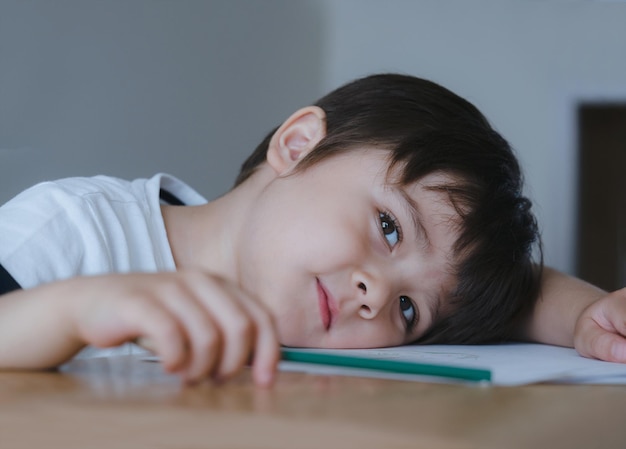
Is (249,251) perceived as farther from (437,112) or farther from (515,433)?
(515,433)

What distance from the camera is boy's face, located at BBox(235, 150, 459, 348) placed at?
92 cm

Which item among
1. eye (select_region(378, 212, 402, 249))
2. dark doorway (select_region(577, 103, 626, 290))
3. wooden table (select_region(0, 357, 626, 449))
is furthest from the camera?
dark doorway (select_region(577, 103, 626, 290))

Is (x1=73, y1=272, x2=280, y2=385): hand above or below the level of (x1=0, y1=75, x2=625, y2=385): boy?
above

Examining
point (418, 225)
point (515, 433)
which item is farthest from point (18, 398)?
point (418, 225)

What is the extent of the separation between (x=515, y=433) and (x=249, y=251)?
2.30 ft

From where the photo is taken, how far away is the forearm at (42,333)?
0.48 meters

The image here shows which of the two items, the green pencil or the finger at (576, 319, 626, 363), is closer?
the green pencil

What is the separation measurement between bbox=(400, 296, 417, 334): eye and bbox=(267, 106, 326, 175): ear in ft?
0.81

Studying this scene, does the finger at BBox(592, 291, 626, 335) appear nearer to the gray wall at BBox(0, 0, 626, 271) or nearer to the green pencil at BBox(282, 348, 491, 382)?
the green pencil at BBox(282, 348, 491, 382)

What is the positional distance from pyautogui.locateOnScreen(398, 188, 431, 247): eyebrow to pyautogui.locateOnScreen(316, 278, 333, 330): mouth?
13 cm

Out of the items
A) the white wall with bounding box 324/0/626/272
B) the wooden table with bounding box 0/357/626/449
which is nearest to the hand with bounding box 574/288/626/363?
the wooden table with bounding box 0/357/626/449

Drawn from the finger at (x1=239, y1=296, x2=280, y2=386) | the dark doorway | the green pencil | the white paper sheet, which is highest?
the finger at (x1=239, y1=296, x2=280, y2=386)

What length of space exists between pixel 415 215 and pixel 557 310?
27 centimetres

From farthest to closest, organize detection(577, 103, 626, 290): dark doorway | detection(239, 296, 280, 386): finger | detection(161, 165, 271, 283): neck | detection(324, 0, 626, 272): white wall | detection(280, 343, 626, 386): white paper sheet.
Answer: detection(577, 103, 626, 290): dark doorway, detection(324, 0, 626, 272): white wall, detection(161, 165, 271, 283): neck, detection(280, 343, 626, 386): white paper sheet, detection(239, 296, 280, 386): finger
